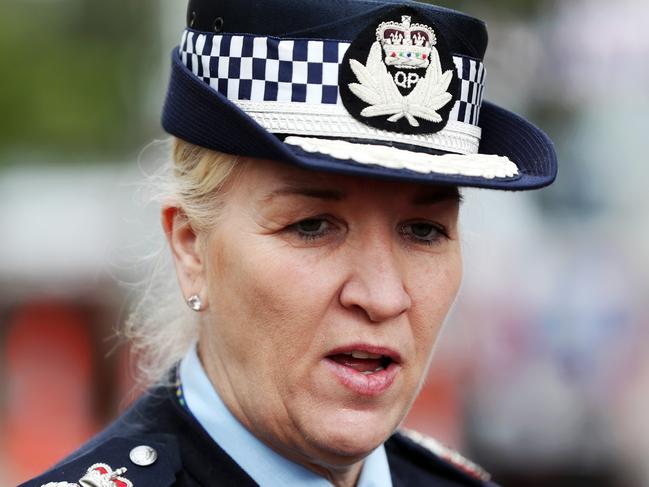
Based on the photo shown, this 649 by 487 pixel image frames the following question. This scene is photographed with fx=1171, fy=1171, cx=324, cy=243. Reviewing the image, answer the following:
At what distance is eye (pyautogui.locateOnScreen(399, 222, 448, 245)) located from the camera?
2.55 m

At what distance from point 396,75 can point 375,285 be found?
1.49 ft

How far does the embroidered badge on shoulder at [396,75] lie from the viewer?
246 centimetres

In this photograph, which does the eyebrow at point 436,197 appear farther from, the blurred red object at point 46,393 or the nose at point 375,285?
the blurred red object at point 46,393

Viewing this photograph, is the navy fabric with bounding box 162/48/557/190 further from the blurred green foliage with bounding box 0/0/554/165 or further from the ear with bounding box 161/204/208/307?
the blurred green foliage with bounding box 0/0/554/165

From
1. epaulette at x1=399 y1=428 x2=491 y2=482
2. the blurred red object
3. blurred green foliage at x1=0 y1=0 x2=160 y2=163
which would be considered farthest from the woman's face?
blurred green foliage at x1=0 y1=0 x2=160 y2=163

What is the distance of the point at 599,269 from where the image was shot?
30.7 ft

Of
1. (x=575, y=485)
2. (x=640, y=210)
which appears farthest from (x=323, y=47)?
(x=640, y=210)

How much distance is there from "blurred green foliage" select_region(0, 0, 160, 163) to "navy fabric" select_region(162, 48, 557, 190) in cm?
1481

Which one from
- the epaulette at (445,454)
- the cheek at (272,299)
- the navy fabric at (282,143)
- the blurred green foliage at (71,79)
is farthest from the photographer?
the blurred green foliage at (71,79)

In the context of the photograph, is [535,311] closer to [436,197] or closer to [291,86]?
[436,197]

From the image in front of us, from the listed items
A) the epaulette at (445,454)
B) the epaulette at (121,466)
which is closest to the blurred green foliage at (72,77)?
the epaulette at (445,454)

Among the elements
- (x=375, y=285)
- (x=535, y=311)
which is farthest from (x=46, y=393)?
(x=375, y=285)

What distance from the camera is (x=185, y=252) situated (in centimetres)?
271

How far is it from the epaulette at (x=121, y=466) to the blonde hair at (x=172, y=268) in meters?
0.40
